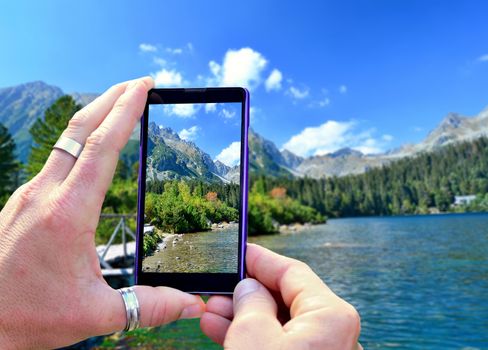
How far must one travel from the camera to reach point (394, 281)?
1817 cm

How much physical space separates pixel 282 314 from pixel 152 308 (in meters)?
0.45

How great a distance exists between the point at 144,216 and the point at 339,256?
26.9 m

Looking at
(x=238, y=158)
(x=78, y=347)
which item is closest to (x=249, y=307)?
(x=238, y=158)

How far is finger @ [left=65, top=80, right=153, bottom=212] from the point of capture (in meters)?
1.32

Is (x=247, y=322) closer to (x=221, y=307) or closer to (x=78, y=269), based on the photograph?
(x=221, y=307)

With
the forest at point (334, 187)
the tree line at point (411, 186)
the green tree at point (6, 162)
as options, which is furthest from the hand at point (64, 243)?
Result: the tree line at point (411, 186)

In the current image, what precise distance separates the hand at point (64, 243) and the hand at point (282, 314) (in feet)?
1.33

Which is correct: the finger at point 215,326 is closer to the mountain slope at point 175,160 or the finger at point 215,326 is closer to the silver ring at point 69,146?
the mountain slope at point 175,160

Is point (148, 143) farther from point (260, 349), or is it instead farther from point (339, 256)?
point (339, 256)

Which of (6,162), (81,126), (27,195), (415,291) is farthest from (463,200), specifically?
(27,195)

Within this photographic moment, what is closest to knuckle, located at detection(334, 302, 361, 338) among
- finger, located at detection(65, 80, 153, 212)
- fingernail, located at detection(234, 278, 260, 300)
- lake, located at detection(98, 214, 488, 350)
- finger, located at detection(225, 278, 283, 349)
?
finger, located at detection(225, 278, 283, 349)

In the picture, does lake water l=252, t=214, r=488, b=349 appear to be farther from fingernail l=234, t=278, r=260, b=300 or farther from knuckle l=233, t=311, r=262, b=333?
knuckle l=233, t=311, r=262, b=333

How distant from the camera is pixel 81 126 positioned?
1417 mm

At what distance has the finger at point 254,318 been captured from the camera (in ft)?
3.87
